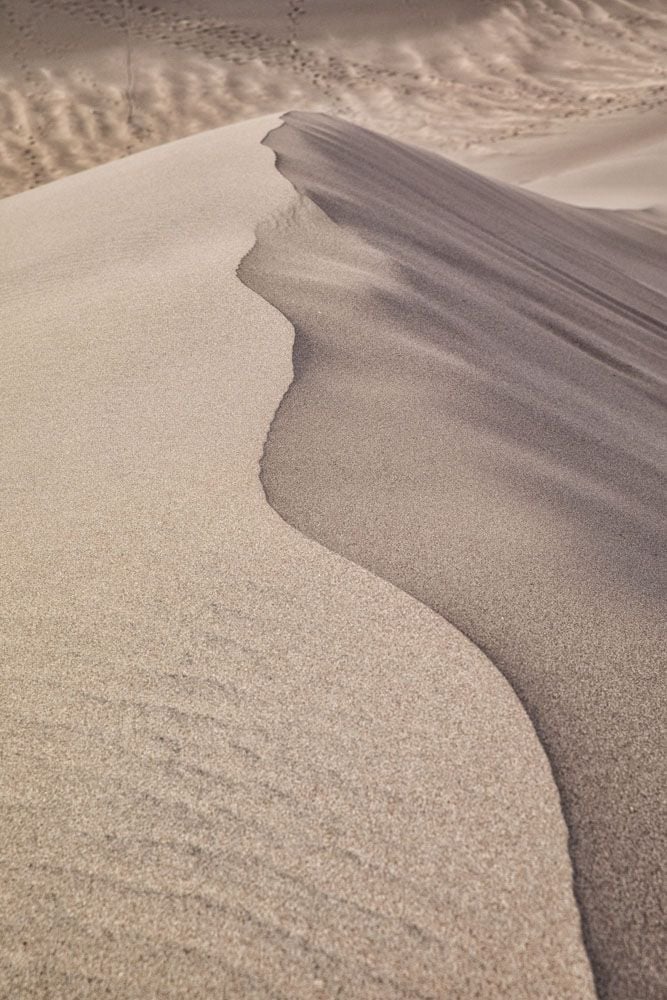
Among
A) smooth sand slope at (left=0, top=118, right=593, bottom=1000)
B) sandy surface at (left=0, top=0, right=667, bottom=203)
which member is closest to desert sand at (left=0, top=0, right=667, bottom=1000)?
smooth sand slope at (left=0, top=118, right=593, bottom=1000)

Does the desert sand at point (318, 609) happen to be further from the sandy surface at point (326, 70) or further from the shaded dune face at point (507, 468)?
the sandy surface at point (326, 70)

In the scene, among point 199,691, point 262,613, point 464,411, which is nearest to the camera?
point 199,691

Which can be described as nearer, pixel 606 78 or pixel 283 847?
pixel 283 847

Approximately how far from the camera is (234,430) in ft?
6.32

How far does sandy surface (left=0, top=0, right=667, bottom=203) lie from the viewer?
1153cm

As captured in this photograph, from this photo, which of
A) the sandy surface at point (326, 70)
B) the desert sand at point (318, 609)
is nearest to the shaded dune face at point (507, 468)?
the desert sand at point (318, 609)

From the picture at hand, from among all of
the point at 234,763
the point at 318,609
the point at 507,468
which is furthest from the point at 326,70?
the point at 234,763

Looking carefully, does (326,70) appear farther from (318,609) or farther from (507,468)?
(318,609)

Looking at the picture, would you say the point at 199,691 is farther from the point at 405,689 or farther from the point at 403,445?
the point at 403,445

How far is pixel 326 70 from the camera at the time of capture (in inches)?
555

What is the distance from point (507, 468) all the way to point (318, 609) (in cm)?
68

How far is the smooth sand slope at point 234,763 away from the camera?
95 centimetres

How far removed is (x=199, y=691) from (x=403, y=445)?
0.83 meters

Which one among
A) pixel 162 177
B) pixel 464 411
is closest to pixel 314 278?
pixel 464 411
